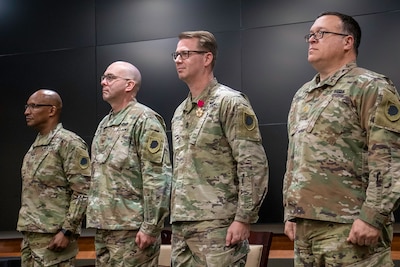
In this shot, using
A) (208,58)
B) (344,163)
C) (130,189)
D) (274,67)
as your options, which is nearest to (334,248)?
(344,163)

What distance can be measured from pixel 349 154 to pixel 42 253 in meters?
2.18

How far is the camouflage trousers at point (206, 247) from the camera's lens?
2818 millimetres

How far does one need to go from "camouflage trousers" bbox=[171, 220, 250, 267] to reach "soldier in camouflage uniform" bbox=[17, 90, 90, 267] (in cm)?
121

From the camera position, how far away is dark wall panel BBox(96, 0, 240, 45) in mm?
5625

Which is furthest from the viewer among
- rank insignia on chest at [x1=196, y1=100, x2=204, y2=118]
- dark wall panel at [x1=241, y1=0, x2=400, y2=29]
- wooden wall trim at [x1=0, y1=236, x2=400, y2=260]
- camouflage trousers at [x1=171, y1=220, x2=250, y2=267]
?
dark wall panel at [x1=241, y1=0, x2=400, y2=29]

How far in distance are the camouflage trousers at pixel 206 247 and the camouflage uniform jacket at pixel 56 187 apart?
3.97 ft

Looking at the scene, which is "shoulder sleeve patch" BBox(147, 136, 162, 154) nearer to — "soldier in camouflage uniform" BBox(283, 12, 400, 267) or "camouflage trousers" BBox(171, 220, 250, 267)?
"camouflage trousers" BBox(171, 220, 250, 267)

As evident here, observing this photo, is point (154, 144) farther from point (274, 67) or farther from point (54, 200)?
point (274, 67)

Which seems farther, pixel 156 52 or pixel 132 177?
Answer: pixel 156 52

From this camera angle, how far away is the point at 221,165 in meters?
2.93

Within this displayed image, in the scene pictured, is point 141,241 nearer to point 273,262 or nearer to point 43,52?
point 273,262

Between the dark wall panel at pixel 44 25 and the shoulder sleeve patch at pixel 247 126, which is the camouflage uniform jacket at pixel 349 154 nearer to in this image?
the shoulder sleeve patch at pixel 247 126

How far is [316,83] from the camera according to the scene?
2656 mm

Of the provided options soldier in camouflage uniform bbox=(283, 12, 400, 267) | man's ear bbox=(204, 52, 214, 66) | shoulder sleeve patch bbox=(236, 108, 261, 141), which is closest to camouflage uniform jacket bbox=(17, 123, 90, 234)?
man's ear bbox=(204, 52, 214, 66)
